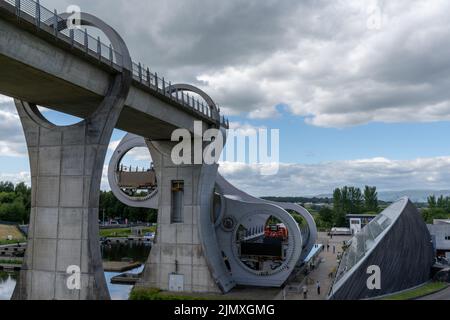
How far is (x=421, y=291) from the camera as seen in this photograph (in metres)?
29.8

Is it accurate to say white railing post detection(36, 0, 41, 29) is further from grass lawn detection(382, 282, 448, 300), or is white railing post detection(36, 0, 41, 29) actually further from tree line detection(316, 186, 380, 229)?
tree line detection(316, 186, 380, 229)

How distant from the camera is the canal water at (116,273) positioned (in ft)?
108

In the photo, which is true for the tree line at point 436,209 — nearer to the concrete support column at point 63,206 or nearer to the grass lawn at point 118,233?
the grass lawn at point 118,233

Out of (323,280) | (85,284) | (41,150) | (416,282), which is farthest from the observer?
(323,280)

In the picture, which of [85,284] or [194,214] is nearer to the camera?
[85,284]

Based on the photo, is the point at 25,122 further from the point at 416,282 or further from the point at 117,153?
the point at 416,282

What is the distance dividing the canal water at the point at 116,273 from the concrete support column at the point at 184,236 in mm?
2452

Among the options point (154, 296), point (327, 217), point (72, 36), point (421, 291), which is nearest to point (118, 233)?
point (327, 217)

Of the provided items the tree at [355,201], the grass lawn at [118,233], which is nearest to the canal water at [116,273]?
the grass lawn at [118,233]

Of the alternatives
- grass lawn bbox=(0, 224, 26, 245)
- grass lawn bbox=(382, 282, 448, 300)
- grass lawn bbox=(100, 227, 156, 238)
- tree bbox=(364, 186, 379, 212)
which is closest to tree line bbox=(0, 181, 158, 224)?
grass lawn bbox=(100, 227, 156, 238)

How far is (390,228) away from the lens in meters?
29.9

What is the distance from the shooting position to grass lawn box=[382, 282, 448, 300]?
28.0m

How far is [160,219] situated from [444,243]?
3179 centimetres
